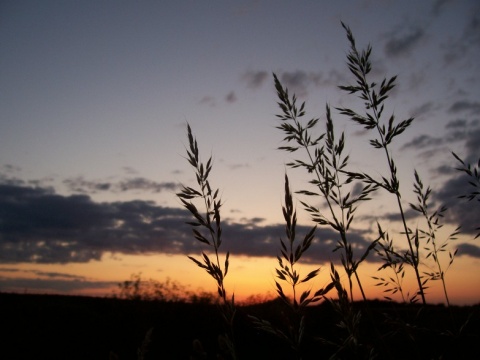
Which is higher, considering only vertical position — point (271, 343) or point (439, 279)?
point (439, 279)

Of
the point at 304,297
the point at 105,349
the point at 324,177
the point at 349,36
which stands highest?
the point at 349,36

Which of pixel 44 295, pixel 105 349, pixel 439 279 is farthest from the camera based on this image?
pixel 44 295

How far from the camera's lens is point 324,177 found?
10.3 ft

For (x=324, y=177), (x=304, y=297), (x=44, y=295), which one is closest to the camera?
(x=304, y=297)

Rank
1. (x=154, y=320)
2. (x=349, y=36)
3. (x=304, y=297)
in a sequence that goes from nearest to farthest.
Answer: (x=304, y=297)
(x=349, y=36)
(x=154, y=320)

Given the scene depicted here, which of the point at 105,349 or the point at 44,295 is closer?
the point at 105,349

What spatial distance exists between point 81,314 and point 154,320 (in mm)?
1858

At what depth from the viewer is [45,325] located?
838cm

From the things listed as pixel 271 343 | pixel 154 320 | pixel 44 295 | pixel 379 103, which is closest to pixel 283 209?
pixel 379 103

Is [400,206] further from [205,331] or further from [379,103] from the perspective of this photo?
[205,331]

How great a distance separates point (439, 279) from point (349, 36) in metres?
2.79

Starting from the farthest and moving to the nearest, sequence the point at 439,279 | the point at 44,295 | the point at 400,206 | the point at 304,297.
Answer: the point at 44,295 < the point at 439,279 < the point at 400,206 < the point at 304,297

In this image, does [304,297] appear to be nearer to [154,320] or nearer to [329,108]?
[329,108]

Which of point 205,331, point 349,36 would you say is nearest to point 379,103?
point 349,36
